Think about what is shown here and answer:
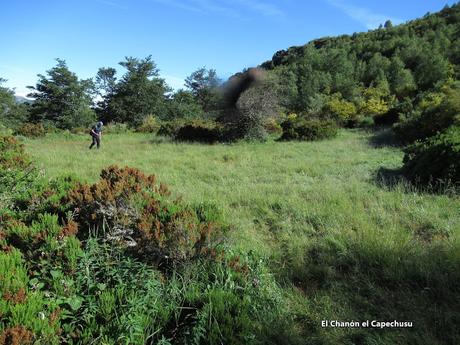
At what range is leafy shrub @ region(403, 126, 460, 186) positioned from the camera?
245 inches

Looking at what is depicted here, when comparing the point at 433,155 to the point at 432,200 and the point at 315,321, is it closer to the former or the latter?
the point at 432,200

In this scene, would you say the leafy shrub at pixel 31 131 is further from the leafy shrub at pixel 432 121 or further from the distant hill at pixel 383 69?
the distant hill at pixel 383 69

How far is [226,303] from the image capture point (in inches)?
105

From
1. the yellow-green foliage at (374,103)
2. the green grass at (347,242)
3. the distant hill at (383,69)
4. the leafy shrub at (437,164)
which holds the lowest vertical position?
the green grass at (347,242)

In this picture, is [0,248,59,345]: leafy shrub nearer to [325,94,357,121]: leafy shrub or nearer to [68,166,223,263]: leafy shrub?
[68,166,223,263]: leafy shrub

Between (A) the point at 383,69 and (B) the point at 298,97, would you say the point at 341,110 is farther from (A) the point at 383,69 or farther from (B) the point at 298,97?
(A) the point at 383,69

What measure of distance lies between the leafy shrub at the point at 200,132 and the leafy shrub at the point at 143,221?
13.3 metres

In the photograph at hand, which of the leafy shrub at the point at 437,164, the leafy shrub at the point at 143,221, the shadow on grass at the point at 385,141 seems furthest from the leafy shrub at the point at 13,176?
the shadow on grass at the point at 385,141

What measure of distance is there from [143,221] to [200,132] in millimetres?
15017

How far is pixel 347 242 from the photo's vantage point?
3.95 m

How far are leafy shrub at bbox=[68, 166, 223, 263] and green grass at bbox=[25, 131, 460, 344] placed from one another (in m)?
0.66

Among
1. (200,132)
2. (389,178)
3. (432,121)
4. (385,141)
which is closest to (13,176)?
(389,178)

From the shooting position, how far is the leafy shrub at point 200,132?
1752 cm

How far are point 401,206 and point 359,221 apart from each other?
106 cm
